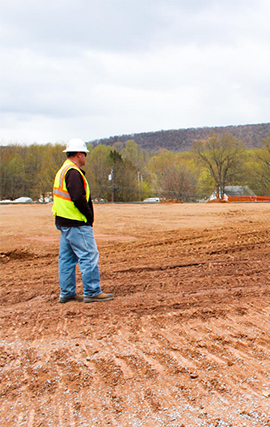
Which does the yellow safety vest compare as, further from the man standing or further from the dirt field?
the dirt field

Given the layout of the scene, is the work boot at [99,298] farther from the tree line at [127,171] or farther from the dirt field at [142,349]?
the tree line at [127,171]

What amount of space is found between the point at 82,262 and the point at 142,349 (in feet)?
5.28

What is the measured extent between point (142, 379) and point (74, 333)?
3.34ft

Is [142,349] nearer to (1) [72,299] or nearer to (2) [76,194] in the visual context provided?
(1) [72,299]

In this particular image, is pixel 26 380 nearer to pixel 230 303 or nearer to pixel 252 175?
pixel 230 303

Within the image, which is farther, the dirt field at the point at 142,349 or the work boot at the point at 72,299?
the work boot at the point at 72,299

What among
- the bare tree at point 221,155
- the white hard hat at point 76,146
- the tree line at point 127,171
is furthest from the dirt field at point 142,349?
the bare tree at point 221,155

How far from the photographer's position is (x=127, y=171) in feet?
188

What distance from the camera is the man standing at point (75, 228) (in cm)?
437

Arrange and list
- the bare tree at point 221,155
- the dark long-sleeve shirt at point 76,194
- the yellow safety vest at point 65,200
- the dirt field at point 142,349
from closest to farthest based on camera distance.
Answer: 1. the dirt field at point 142,349
2. the dark long-sleeve shirt at point 76,194
3. the yellow safety vest at point 65,200
4. the bare tree at point 221,155

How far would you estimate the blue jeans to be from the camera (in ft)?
14.4

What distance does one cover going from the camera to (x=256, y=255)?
7.05 m

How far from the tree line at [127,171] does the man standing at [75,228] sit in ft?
164

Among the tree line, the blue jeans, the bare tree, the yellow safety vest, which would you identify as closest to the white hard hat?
the yellow safety vest
